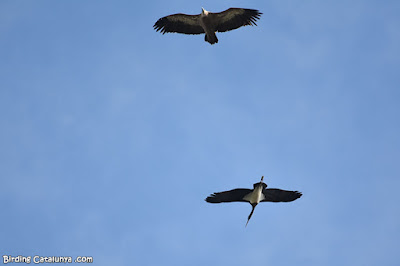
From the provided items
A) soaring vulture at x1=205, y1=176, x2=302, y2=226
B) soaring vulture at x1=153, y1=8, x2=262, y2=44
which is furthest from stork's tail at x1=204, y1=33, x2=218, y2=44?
soaring vulture at x1=205, y1=176, x2=302, y2=226

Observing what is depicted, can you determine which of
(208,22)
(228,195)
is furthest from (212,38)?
(228,195)

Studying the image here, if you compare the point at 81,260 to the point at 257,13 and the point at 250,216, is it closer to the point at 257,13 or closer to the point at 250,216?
the point at 250,216

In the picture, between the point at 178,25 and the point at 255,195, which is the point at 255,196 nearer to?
the point at 255,195

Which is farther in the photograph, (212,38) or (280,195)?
(212,38)

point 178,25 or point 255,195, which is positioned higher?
point 178,25

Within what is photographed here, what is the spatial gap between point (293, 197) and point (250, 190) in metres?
2.07

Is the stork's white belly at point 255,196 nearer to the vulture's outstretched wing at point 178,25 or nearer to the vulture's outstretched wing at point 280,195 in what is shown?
the vulture's outstretched wing at point 280,195

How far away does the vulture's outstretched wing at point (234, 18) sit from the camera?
28.1m

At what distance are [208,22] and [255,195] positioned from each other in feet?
30.3

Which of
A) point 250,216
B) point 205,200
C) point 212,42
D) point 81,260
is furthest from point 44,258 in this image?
point 212,42

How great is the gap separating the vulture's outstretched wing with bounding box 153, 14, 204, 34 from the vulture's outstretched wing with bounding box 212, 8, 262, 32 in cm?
122

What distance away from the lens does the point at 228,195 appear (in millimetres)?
24938

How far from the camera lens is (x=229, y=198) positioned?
2503cm

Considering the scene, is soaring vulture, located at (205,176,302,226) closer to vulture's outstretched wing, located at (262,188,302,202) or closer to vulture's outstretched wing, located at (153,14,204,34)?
vulture's outstretched wing, located at (262,188,302,202)
